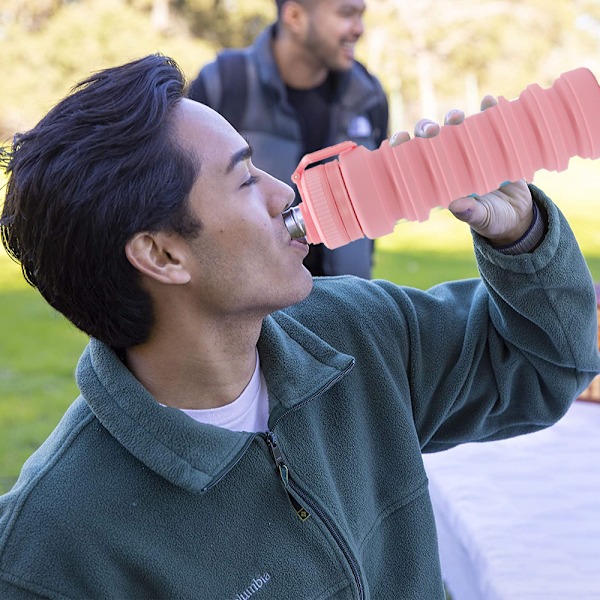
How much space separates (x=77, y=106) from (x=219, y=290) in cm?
39

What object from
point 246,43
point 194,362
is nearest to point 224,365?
point 194,362

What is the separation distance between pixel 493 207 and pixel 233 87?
2.38 m

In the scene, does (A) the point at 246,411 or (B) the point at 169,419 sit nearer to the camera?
(B) the point at 169,419

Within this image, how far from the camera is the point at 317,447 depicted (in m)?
1.55

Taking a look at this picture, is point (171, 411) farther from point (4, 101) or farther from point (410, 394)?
point (4, 101)

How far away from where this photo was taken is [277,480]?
4.88 ft

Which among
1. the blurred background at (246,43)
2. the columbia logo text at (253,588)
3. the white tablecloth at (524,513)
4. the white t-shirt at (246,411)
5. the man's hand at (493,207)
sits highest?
the man's hand at (493,207)

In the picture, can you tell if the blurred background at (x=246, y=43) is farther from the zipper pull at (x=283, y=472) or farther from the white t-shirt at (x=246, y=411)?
the zipper pull at (x=283, y=472)

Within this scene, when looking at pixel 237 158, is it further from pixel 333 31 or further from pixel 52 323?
pixel 52 323

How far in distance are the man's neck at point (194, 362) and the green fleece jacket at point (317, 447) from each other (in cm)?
8

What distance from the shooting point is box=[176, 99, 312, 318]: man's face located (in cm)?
149

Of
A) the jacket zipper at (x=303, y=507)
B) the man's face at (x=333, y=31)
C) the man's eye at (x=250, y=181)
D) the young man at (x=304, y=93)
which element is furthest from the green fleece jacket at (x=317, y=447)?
the man's face at (x=333, y=31)

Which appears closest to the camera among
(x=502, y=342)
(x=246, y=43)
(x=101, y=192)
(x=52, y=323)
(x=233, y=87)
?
(x=101, y=192)

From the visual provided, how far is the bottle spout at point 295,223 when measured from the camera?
59.2 inches
